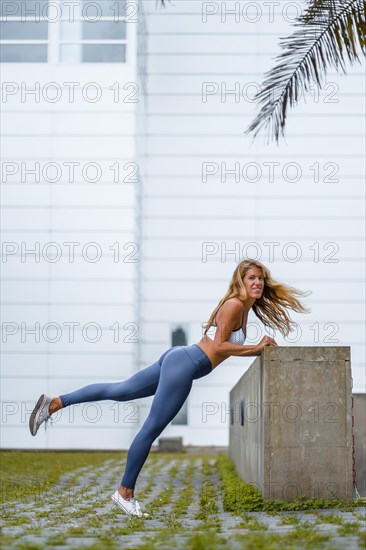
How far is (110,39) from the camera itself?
2658 cm

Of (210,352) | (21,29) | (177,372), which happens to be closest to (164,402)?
(177,372)

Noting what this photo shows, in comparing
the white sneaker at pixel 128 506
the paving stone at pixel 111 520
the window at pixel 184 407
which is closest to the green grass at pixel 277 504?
the paving stone at pixel 111 520

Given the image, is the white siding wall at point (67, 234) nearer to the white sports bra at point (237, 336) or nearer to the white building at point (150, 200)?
the white building at point (150, 200)

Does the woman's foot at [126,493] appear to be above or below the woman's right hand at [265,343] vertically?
below

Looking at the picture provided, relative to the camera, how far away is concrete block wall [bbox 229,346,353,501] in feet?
25.3

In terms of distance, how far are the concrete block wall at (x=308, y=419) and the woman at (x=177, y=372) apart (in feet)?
0.93

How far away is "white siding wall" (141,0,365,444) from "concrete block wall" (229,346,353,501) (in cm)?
2085

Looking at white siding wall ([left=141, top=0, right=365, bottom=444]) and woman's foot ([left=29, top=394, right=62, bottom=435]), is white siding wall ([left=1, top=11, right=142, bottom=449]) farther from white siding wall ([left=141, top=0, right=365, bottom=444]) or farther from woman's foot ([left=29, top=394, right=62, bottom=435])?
woman's foot ([left=29, top=394, right=62, bottom=435])

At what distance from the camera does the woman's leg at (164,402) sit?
737cm

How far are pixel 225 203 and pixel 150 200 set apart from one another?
213 cm

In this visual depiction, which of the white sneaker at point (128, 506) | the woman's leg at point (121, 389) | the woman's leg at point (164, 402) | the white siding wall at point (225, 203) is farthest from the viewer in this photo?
the white siding wall at point (225, 203)

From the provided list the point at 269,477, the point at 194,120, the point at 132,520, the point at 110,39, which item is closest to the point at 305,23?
the point at 269,477

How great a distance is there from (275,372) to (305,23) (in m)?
3.90

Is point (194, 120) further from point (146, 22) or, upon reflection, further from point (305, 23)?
point (305, 23)
